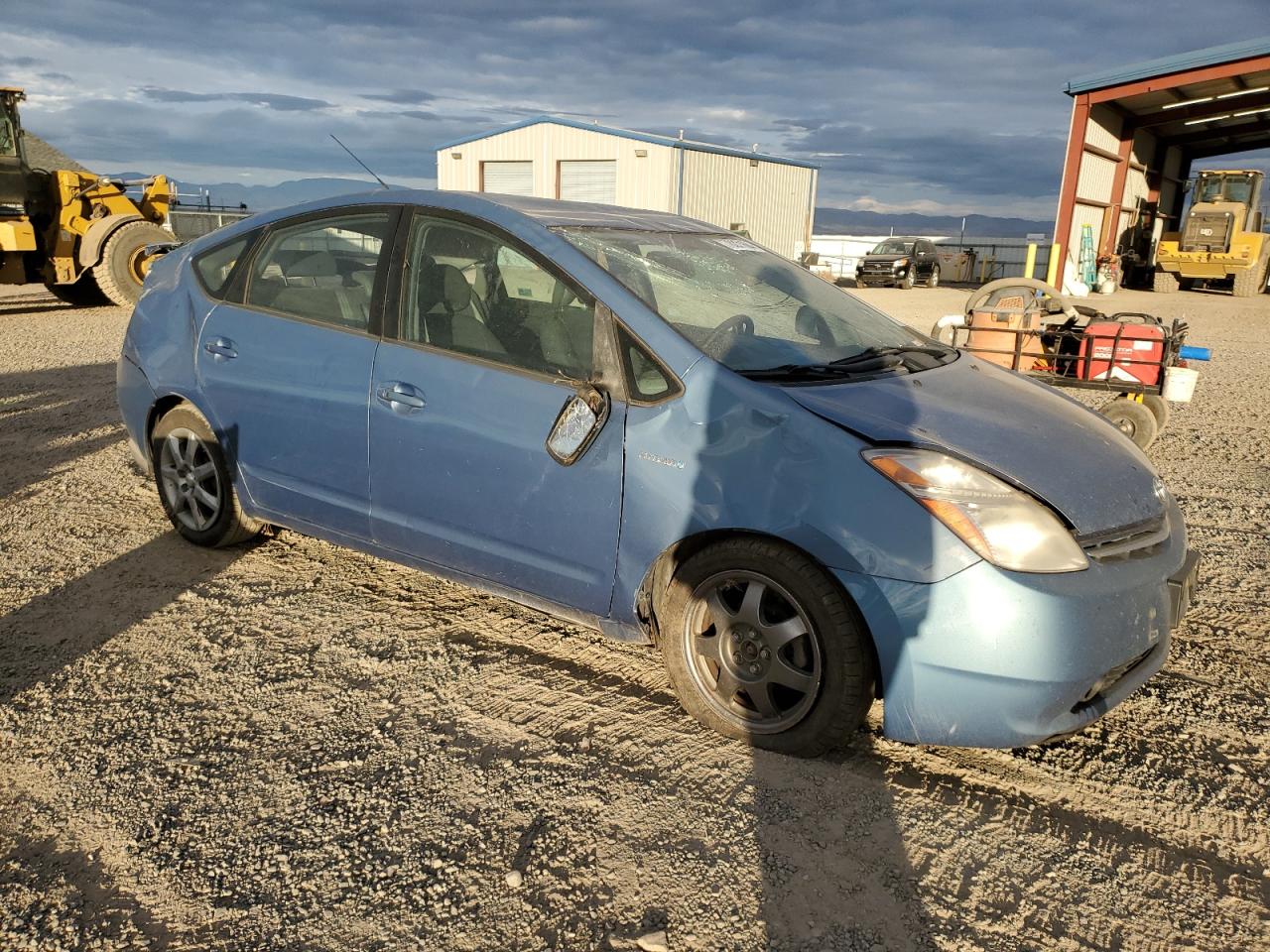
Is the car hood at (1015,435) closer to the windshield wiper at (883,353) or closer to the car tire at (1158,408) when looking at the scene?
the windshield wiper at (883,353)

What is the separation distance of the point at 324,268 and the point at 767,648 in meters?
2.35

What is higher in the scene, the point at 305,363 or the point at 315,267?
the point at 315,267

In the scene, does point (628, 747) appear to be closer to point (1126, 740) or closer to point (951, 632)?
point (951, 632)

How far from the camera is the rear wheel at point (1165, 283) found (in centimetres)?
2948

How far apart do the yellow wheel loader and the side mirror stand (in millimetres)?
29775

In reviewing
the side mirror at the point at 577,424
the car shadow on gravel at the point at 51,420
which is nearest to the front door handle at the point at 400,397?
the side mirror at the point at 577,424

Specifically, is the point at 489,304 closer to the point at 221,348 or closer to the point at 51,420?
the point at 221,348

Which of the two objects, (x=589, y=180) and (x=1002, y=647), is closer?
(x=1002, y=647)

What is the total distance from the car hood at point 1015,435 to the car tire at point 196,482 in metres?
2.61

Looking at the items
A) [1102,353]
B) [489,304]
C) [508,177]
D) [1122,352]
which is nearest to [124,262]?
[489,304]

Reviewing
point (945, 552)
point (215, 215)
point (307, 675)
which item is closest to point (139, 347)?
point (307, 675)

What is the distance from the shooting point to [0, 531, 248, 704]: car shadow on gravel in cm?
333

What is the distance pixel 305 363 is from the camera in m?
3.61

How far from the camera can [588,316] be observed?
A: 3025 mm
